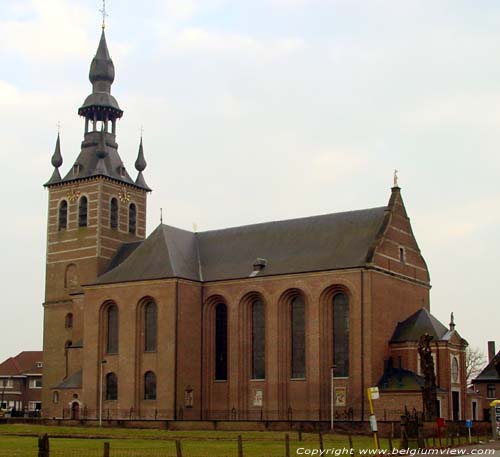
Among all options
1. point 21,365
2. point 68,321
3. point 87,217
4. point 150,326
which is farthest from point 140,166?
point 21,365

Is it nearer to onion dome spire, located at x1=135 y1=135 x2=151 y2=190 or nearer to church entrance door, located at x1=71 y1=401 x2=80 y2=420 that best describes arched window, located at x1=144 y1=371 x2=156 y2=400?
church entrance door, located at x1=71 y1=401 x2=80 y2=420

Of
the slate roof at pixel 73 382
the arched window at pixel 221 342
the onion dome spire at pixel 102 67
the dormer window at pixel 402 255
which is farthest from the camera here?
the onion dome spire at pixel 102 67

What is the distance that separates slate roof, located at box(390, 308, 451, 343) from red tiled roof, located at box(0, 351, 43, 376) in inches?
2535

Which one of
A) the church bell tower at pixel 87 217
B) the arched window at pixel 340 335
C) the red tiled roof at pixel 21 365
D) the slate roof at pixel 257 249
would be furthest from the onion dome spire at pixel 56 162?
the red tiled roof at pixel 21 365

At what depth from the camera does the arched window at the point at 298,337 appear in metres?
71.9

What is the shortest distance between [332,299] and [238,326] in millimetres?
8559

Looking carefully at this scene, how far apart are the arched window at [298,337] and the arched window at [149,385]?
1126 cm

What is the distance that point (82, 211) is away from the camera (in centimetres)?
8675

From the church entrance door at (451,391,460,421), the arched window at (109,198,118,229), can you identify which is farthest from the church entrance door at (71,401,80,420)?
the church entrance door at (451,391,460,421)

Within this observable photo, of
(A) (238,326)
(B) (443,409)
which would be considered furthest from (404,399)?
(A) (238,326)

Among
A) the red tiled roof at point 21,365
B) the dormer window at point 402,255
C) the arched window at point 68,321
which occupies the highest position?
the dormer window at point 402,255

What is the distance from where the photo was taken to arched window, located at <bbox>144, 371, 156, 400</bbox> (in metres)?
73.7

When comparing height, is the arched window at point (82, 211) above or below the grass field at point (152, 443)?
above

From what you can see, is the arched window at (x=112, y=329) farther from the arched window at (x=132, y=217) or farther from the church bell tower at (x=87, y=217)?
the arched window at (x=132, y=217)
